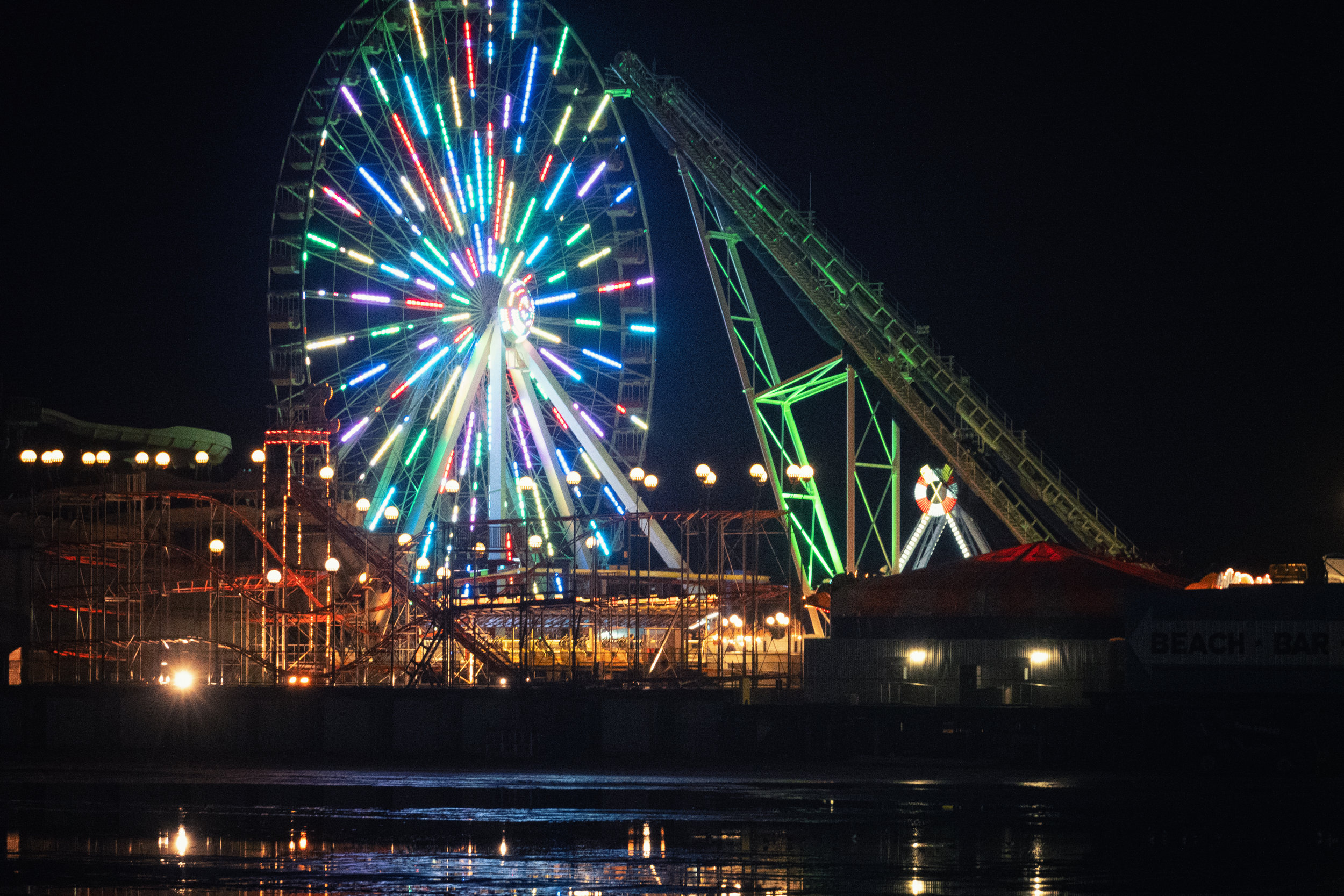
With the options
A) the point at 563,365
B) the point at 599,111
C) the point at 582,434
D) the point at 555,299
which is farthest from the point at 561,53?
the point at 582,434

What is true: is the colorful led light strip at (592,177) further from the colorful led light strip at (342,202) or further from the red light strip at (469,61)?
the colorful led light strip at (342,202)

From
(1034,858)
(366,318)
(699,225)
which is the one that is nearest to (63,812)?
(1034,858)

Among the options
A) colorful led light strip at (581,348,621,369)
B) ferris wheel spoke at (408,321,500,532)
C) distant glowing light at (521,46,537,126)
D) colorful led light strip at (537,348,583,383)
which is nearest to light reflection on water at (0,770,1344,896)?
ferris wheel spoke at (408,321,500,532)

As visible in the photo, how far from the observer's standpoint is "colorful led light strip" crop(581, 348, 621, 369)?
6241 cm

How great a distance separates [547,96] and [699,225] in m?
7.15

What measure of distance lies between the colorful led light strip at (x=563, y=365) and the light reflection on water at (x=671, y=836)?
83.5ft

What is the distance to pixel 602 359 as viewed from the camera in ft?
205

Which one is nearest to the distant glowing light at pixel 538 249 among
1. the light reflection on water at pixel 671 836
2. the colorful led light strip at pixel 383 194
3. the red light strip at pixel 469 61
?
the colorful led light strip at pixel 383 194

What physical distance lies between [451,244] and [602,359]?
697 cm

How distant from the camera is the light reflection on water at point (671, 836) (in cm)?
2381

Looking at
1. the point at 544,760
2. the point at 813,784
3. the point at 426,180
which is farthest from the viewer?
the point at 426,180

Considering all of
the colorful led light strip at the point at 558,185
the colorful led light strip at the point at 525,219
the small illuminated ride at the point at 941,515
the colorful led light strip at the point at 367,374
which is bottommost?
the small illuminated ride at the point at 941,515

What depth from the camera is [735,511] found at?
4794cm

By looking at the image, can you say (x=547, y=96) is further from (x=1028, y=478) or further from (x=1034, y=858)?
(x=1034, y=858)
